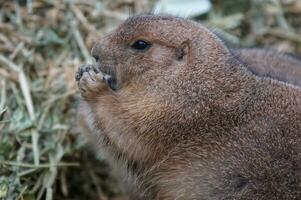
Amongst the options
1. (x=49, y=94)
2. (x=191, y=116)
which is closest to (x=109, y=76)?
(x=191, y=116)

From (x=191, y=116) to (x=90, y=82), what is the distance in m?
0.74

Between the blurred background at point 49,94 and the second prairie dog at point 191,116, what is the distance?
596 millimetres

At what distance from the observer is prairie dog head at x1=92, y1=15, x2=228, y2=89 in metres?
4.18

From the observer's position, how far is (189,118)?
405 centimetres

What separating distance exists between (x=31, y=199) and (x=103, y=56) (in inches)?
45.0

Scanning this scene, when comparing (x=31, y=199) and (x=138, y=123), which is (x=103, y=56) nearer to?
(x=138, y=123)

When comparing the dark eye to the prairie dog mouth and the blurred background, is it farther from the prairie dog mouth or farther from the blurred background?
the blurred background

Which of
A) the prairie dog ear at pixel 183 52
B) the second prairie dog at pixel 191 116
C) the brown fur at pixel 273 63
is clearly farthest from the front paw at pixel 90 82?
the brown fur at pixel 273 63

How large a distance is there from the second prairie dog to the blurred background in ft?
1.96

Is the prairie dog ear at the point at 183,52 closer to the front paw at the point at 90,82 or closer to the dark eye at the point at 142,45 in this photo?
the dark eye at the point at 142,45

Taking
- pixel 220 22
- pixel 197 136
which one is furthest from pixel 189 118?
pixel 220 22

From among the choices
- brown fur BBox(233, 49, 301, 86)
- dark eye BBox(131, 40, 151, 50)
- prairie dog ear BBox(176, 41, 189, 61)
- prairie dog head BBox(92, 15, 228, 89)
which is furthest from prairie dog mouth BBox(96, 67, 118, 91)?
brown fur BBox(233, 49, 301, 86)

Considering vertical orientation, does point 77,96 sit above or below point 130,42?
below

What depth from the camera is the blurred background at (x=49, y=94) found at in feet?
15.9
